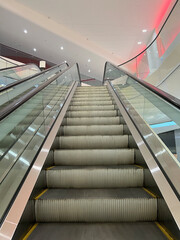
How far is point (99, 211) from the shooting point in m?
1.78

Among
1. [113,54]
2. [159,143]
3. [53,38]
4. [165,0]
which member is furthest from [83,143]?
[113,54]

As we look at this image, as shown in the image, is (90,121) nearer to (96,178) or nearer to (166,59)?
(96,178)

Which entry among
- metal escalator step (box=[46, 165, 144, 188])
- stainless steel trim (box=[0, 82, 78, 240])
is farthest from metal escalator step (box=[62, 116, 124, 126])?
metal escalator step (box=[46, 165, 144, 188])

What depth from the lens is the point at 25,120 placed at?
2164 millimetres

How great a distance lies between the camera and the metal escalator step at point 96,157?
100 inches

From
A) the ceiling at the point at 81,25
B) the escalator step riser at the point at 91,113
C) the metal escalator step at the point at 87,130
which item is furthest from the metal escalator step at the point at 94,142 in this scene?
the ceiling at the point at 81,25

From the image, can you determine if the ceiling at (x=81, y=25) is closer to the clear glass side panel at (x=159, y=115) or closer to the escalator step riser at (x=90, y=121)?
the escalator step riser at (x=90, y=121)

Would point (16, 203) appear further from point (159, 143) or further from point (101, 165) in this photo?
point (159, 143)

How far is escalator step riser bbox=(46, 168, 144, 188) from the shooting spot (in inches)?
84.9

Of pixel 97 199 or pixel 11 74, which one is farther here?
pixel 11 74

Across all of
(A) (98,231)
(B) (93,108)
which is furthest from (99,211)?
(B) (93,108)

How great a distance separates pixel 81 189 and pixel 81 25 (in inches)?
408

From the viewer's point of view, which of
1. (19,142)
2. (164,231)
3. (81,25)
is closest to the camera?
(164,231)

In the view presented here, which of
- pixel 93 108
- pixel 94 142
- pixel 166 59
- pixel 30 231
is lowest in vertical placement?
pixel 30 231
